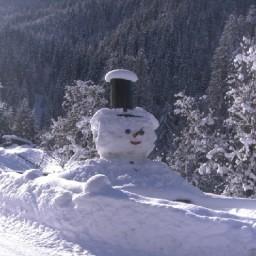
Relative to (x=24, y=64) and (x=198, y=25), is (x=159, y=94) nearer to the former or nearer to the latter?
(x=198, y=25)

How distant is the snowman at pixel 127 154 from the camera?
11555 mm

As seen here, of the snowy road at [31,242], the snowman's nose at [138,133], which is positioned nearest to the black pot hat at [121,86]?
the snowman's nose at [138,133]

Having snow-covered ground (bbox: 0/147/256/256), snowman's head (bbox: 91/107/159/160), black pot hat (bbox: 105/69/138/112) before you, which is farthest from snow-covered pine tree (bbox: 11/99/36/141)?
snow-covered ground (bbox: 0/147/256/256)

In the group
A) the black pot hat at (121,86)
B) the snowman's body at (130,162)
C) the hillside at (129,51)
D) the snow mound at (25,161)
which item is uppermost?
the hillside at (129,51)

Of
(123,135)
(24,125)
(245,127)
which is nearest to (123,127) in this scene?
(123,135)

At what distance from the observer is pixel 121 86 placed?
42.7 feet

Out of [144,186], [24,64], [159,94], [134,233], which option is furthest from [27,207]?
[24,64]

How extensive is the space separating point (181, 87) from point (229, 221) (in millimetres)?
57233

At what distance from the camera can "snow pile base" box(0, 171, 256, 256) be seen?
7.28m

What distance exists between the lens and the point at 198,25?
9344 cm

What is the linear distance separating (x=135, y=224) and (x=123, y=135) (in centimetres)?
459

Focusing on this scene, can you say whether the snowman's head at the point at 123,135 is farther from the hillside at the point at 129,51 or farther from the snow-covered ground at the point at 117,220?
the hillside at the point at 129,51

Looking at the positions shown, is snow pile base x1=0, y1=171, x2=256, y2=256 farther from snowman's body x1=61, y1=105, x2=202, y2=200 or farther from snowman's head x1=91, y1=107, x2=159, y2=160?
snowman's head x1=91, y1=107, x2=159, y2=160

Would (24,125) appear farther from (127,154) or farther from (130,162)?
(130,162)
